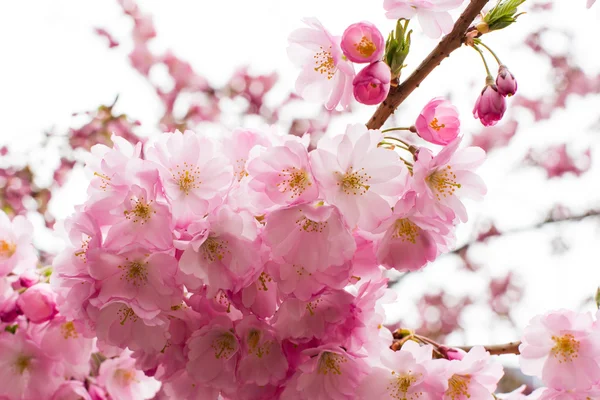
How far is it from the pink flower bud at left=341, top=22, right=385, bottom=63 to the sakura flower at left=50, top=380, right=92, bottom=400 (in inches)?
38.3

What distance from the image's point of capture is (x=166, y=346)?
3.28 feet

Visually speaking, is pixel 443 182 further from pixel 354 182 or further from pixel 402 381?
pixel 402 381

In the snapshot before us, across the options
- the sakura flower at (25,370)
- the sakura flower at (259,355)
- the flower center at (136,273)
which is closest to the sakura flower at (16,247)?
the sakura flower at (25,370)

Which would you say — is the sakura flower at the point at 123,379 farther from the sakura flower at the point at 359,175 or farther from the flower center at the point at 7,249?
the sakura flower at the point at 359,175

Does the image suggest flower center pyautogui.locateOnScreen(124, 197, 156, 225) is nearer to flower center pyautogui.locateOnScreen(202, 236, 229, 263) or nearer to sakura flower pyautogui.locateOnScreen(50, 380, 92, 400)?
flower center pyautogui.locateOnScreen(202, 236, 229, 263)

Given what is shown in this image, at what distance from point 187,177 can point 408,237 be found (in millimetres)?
344

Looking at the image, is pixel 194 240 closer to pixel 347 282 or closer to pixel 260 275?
pixel 260 275

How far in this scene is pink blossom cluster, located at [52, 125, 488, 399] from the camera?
33.2 inches

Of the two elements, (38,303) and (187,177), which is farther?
(38,303)

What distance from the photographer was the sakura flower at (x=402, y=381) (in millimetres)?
962

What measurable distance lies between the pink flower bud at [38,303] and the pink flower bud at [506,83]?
960 mm

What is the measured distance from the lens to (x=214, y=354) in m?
0.96

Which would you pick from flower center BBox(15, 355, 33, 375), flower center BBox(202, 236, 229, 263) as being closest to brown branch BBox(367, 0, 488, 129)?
flower center BBox(202, 236, 229, 263)

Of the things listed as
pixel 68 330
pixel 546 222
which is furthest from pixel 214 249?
pixel 546 222
